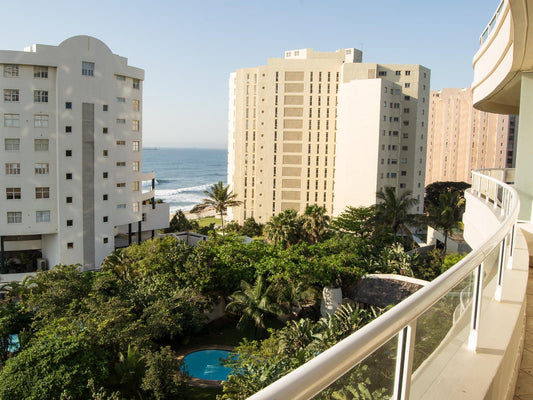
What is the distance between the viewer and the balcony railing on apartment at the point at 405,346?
128cm

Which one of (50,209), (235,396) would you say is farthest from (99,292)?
(50,209)

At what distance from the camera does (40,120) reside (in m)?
34.2

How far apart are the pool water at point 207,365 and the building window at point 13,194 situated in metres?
19.2

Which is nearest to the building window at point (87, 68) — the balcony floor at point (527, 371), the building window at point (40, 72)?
the building window at point (40, 72)

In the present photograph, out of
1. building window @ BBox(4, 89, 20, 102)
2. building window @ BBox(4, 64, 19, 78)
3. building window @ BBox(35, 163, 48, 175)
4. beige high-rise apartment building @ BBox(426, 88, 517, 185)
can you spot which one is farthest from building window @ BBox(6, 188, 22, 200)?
beige high-rise apartment building @ BBox(426, 88, 517, 185)

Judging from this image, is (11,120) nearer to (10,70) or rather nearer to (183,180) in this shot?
(10,70)

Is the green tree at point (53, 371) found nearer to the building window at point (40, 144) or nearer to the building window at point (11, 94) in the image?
the building window at point (40, 144)

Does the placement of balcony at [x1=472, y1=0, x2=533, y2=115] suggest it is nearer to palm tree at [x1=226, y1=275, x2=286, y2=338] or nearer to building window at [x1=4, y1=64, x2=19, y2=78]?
palm tree at [x1=226, y1=275, x2=286, y2=338]

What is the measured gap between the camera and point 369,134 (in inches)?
2106

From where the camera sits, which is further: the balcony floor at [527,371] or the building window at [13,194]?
the building window at [13,194]

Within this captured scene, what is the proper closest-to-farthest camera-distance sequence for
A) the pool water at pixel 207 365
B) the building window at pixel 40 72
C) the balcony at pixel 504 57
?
the balcony at pixel 504 57, the pool water at pixel 207 365, the building window at pixel 40 72

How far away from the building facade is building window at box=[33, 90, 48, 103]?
0.06 metres

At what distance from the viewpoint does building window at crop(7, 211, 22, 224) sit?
3391 cm

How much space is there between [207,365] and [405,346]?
21.5m
